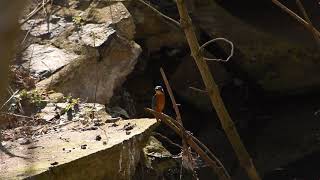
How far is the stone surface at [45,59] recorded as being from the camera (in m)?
4.71

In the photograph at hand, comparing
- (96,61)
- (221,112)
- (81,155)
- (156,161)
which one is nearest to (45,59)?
(96,61)

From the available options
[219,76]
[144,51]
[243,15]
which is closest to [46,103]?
[144,51]

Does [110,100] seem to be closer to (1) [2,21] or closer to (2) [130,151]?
(2) [130,151]

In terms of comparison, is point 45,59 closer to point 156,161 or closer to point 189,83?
point 156,161

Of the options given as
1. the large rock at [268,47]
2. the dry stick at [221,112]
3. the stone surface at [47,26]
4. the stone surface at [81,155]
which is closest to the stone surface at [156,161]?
the stone surface at [81,155]

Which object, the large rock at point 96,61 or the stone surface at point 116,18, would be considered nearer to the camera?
the large rock at point 96,61

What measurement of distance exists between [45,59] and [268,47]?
11.5ft

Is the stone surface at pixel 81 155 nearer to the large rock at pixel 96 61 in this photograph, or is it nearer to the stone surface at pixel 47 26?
the large rock at pixel 96 61

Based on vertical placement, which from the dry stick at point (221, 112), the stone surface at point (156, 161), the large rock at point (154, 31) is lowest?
the stone surface at point (156, 161)

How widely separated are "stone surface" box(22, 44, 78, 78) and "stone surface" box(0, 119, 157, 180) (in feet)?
3.61

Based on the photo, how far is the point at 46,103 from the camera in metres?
4.31

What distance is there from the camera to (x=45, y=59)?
4.84m

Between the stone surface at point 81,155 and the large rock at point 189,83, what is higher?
the stone surface at point 81,155

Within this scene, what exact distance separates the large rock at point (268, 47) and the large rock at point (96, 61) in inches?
82.1
